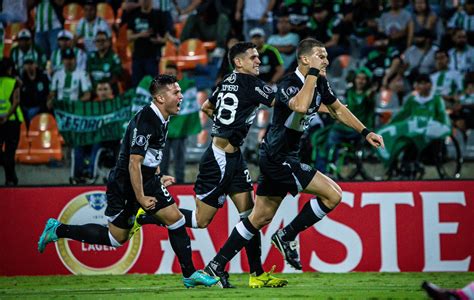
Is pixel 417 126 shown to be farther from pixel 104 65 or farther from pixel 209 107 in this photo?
pixel 209 107

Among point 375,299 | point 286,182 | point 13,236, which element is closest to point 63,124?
point 13,236

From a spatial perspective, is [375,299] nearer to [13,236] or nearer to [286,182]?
[286,182]

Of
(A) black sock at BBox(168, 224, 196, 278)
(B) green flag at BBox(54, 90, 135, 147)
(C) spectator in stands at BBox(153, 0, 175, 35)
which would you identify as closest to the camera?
(A) black sock at BBox(168, 224, 196, 278)

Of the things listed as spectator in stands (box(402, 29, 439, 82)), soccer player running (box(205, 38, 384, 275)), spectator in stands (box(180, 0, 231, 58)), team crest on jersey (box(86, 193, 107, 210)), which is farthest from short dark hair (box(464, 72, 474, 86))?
team crest on jersey (box(86, 193, 107, 210))

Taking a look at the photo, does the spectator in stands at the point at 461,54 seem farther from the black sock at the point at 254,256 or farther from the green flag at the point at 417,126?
the black sock at the point at 254,256

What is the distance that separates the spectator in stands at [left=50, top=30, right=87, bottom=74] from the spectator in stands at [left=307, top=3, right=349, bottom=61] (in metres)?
3.77

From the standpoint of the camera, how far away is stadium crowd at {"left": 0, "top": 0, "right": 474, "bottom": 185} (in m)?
14.8

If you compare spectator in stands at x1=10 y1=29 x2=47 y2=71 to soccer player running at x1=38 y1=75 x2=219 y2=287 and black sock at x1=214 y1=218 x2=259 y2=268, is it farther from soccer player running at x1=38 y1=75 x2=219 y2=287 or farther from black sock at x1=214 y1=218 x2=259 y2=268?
black sock at x1=214 y1=218 x2=259 y2=268

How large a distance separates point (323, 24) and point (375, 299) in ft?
28.5

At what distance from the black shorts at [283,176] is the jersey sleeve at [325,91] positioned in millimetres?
678

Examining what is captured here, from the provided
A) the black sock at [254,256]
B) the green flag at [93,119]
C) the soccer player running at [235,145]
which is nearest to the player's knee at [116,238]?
the soccer player running at [235,145]

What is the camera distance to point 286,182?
8.92 metres

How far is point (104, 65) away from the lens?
15.6 meters

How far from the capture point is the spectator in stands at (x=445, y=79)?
1488 centimetres
